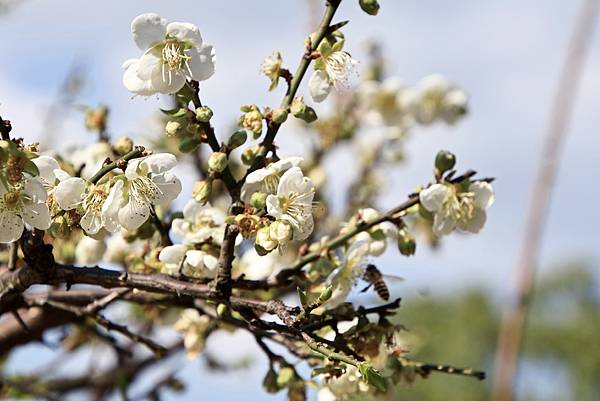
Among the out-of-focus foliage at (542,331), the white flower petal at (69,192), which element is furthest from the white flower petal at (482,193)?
the out-of-focus foliage at (542,331)

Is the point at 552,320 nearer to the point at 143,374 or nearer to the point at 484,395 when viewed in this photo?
the point at 484,395

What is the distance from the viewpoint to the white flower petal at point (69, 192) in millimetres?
978

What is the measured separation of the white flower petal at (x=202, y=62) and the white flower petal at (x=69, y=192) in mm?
197

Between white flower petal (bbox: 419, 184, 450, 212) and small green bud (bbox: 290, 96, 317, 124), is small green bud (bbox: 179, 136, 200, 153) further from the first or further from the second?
white flower petal (bbox: 419, 184, 450, 212)

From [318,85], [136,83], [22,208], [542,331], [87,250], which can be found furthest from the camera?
[542,331]

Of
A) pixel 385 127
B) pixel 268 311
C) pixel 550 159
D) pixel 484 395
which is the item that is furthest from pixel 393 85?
pixel 484 395

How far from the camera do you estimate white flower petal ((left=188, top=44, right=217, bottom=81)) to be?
1.07 m

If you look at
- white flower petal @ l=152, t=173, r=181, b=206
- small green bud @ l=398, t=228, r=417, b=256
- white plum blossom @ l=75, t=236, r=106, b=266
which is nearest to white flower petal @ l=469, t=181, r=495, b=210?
small green bud @ l=398, t=228, r=417, b=256

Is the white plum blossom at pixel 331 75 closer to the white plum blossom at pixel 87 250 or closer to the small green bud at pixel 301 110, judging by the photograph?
the small green bud at pixel 301 110

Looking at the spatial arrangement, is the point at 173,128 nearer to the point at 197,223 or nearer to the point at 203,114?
the point at 203,114

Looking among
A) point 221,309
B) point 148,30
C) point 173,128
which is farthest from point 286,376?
point 148,30

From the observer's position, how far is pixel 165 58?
105cm

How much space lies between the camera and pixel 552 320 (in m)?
19.0

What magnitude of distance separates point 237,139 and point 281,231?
147 mm
